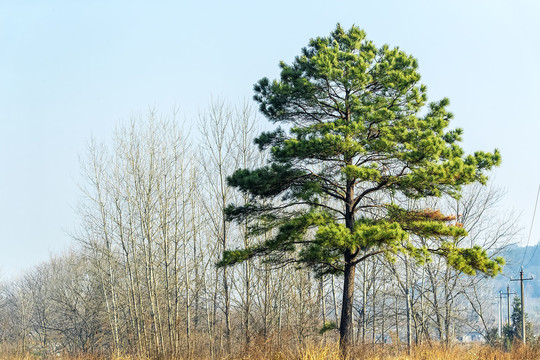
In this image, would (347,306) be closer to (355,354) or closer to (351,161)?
(355,354)

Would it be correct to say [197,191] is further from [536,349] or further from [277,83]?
[536,349]

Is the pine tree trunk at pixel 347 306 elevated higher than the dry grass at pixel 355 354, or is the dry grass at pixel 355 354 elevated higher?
the pine tree trunk at pixel 347 306

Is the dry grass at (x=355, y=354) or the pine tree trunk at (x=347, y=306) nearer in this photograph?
the dry grass at (x=355, y=354)

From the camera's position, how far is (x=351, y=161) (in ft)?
46.8

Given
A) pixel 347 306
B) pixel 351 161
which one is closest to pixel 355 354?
pixel 347 306

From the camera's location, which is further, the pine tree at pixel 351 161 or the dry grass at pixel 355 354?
the pine tree at pixel 351 161

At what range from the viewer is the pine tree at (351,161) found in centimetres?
1298

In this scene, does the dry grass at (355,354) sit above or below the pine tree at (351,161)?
below

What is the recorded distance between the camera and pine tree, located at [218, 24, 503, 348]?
12977 millimetres

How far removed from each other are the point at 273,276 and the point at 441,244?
48.6 ft

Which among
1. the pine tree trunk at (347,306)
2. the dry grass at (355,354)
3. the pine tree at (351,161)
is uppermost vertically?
the pine tree at (351,161)

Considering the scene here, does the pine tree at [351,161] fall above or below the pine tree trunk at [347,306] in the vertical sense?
above

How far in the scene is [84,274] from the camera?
129 feet

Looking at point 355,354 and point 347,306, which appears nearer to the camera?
point 355,354
